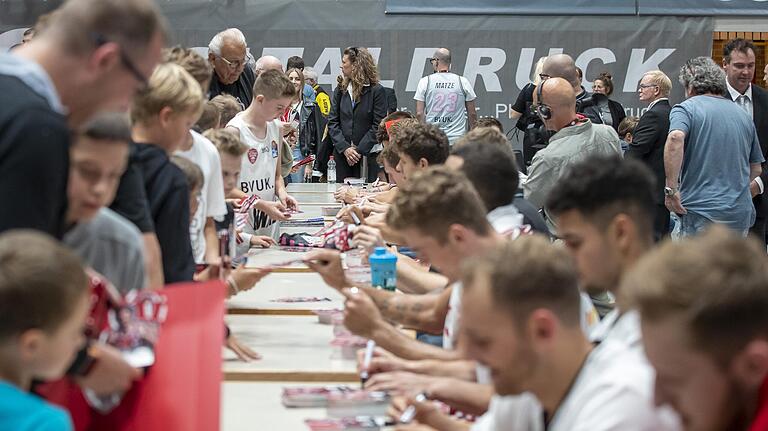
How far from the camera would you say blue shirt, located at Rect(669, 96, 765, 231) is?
6223 millimetres

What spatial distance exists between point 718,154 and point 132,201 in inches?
179

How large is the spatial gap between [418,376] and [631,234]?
0.64m

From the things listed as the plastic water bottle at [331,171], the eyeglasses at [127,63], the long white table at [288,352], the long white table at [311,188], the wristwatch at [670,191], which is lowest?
the plastic water bottle at [331,171]

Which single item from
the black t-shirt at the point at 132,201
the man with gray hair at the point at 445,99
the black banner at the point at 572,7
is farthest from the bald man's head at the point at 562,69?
the black banner at the point at 572,7

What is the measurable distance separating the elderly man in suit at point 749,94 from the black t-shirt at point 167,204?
14.8 feet

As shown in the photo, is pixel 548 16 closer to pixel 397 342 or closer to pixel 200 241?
pixel 200 241

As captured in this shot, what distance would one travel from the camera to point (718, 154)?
20.5ft

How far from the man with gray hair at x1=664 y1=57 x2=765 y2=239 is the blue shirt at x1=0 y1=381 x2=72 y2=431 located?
5.28m

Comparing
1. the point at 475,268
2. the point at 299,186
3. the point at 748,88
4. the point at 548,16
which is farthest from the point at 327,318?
the point at 548,16

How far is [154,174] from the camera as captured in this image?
9.37 ft

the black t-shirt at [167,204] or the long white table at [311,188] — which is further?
the long white table at [311,188]

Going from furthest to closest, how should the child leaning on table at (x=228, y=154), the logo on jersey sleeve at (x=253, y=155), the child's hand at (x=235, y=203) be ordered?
the logo on jersey sleeve at (x=253, y=155) → the child's hand at (x=235, y=203) → the child leaning on table at (x=228, y=154)

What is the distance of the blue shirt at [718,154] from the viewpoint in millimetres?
6223

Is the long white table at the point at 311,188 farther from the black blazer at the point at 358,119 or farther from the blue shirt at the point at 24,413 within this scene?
the blue shirt at the point at 24,413
